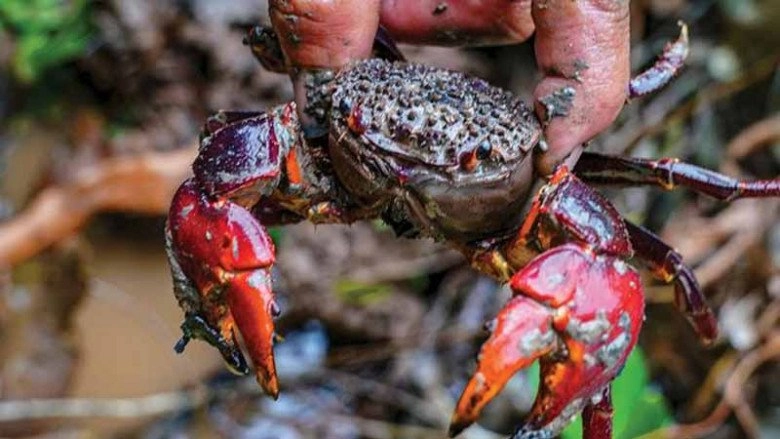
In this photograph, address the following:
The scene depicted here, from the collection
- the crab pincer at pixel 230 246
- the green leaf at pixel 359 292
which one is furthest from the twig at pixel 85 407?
the crab pincer at pixel 230 246

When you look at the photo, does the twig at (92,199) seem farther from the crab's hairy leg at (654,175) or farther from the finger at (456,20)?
A: the crab's hairy leg at (654,175)

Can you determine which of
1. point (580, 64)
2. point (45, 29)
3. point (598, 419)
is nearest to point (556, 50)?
point (580, 64)

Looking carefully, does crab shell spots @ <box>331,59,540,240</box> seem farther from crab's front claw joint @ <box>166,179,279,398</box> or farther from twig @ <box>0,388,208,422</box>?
twig @ <box>0,388,208,422</box>

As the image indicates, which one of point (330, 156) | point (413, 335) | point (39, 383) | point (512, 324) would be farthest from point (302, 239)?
point (512, 324)

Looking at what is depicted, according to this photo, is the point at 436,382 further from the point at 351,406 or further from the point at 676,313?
the point at 676,313

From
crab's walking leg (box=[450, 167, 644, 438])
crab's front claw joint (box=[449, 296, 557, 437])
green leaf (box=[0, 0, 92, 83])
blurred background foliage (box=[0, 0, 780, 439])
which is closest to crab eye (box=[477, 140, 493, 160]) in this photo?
crab's walking leg (box=[450, 167, 644, 438])

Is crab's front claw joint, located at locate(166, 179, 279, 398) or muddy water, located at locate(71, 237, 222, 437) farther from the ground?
crab's front claw joint, located at locate(166, 179, 279, 398)

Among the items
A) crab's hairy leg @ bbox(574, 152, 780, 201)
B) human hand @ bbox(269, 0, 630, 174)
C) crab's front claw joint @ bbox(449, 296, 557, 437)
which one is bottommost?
crab's hairy leg @ bbox(574, 152, 780, 201)
